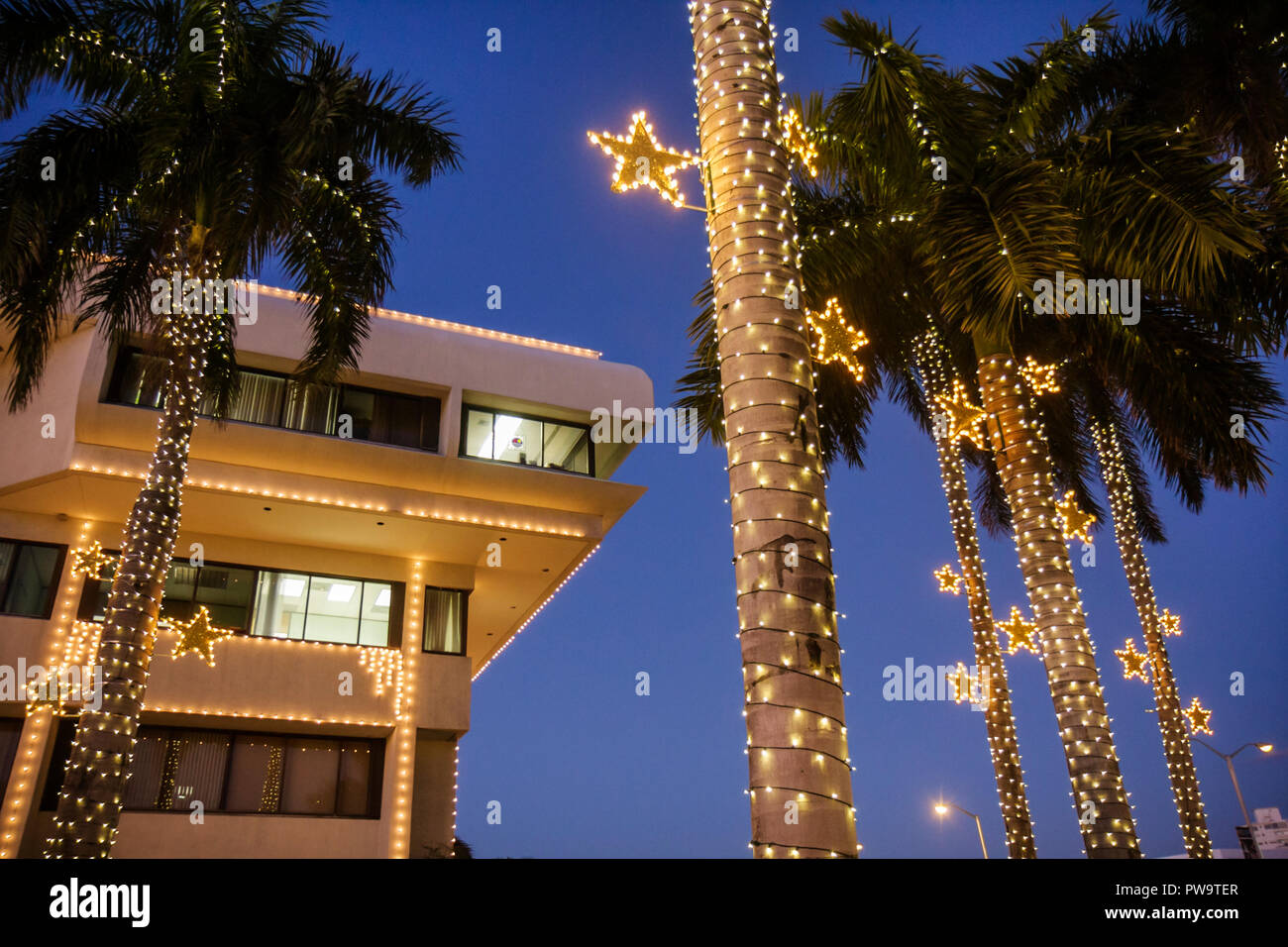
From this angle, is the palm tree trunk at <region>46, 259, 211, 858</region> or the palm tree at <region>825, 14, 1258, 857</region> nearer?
the palm tree at <region>825, 14, 1258, 857</region>

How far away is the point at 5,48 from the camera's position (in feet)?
36.6

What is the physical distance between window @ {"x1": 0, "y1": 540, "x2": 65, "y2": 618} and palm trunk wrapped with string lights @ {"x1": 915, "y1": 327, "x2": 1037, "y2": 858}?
1790 cm

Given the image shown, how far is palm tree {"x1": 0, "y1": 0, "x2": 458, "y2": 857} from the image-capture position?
10625 millimetres

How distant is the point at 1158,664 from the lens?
59.8 feet

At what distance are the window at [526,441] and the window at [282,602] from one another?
406 centimetres

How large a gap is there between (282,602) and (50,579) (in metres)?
4.49

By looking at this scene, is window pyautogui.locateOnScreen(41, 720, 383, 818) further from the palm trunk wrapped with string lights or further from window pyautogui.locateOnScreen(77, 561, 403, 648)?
the palm trunk wrapped with string lights

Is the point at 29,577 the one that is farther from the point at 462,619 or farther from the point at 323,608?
the point at 462,619

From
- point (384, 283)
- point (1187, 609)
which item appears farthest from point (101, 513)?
point (1187, 609)

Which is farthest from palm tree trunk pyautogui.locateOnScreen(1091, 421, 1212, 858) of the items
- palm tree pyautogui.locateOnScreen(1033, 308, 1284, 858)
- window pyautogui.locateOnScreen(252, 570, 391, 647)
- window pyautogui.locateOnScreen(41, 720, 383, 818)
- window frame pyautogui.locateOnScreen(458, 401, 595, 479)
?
window pyautogui.locateOnScreen(252, 570, 391, 647)

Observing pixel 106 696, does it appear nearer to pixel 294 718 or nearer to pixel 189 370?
pixel 189 370

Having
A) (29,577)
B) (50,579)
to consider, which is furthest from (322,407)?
(29,577)

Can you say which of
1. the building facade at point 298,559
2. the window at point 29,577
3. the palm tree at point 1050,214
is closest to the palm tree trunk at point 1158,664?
the palm tree at point 1050,214

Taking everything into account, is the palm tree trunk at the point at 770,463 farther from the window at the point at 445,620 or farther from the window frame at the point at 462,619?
the window at the point at 445,620
